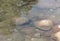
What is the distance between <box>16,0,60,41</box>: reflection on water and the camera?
2479 millimetres

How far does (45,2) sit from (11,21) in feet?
2.66

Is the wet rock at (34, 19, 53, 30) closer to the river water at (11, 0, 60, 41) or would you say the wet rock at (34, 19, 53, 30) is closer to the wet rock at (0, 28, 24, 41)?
the river water at (11, 0, 60, 41)

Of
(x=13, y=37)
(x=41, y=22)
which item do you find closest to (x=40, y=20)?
(x=41, y=22)

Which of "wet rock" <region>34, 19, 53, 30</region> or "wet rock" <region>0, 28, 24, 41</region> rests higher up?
"wet rock" <region>34, 19, 53, 30</region>

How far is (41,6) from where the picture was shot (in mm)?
3090

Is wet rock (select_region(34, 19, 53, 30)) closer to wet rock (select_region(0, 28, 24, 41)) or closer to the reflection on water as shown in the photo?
the reflection on water

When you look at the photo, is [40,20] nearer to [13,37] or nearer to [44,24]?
[44,24]

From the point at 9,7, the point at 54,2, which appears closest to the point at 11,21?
the point at 9,7

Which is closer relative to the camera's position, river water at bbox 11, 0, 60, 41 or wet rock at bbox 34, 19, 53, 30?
river water at bbox 11, 0, 60, 41

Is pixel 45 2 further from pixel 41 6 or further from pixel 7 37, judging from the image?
pixel 7 37

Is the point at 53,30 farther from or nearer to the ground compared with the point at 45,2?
nearer to the ground

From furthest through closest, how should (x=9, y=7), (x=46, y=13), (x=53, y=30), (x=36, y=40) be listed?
(x=9, y=7), (x=46, y=13), (x=53, y=30), (x=36, y=40)

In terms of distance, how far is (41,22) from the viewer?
268 centimetres

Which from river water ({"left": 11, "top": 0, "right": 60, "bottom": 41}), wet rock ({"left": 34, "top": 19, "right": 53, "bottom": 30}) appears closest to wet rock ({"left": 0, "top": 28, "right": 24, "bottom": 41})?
river water ({"left": 11, "top": 0, "right": 60, "bottom": 41})
